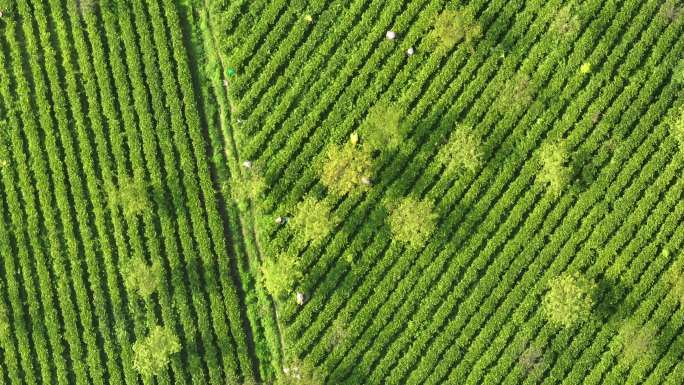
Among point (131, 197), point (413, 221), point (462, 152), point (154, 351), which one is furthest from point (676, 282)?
point (131, 197)

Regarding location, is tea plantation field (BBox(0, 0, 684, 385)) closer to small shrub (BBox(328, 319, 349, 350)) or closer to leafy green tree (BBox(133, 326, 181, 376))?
small shrub (BBox(328, 319, 349, 350))

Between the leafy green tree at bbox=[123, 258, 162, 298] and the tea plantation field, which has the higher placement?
the tea plantation field

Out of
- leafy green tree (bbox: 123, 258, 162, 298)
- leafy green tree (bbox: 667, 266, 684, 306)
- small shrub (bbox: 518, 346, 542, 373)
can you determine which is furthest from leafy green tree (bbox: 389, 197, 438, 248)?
leafy green tree (bbox: 667, 266, 684, 306)

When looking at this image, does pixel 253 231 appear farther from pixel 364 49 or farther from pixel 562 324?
pixel 562 324

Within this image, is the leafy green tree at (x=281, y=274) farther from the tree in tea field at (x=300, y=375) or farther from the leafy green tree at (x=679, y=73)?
the leafy green tree at (x=679, y=73)

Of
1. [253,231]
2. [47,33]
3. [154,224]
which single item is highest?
[47,33]

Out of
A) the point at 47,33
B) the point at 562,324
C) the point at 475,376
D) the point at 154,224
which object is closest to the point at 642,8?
the point at 562,324

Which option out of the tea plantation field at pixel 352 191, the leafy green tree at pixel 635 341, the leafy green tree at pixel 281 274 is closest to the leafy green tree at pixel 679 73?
the tea plantation field at pixel 352 191
